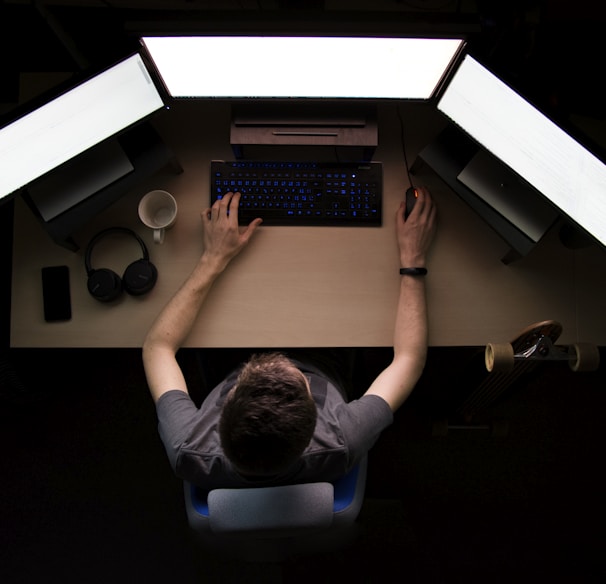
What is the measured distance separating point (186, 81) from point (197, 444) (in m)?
0.75

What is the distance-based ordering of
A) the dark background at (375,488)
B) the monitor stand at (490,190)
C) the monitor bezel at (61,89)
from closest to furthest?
1. the monitor bezel at (61,89)
2. the monitor stand at (490,190)
3. the dark background at (375,488)

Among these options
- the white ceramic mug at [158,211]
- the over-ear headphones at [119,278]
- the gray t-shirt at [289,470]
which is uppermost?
the white ceramic mug at [158,211]

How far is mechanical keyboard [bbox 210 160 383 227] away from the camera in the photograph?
3.99 ft

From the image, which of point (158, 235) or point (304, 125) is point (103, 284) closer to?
point (158, 235)

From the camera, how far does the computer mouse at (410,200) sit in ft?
3.97

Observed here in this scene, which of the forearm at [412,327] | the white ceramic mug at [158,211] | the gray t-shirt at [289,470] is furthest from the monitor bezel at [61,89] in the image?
the forearm at [412,327]

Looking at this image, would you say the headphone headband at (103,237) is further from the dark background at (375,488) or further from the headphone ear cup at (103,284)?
the dark background at (375,488)

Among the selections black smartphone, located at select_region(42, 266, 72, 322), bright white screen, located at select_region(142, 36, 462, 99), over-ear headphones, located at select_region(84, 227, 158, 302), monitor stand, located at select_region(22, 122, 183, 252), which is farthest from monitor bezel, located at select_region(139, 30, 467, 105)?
black smartphone, located at select_region(42, 266, 72, 322)

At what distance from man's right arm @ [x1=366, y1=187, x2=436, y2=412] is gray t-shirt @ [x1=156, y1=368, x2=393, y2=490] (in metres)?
0.07

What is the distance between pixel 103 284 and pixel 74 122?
363 millimetres

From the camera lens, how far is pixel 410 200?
1217 millimetres

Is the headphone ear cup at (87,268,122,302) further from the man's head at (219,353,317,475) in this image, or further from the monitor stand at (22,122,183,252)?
the man's head at (219,353,317,475)

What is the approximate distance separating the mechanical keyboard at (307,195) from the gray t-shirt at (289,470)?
44 centimetres

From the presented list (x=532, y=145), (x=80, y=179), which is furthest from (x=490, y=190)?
(x=80, y=179)
